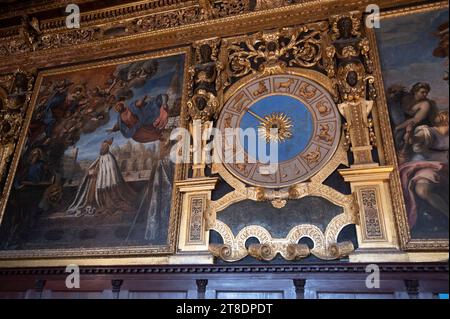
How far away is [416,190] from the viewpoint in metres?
4.66

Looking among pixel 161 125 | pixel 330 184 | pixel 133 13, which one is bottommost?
pixel 330 184

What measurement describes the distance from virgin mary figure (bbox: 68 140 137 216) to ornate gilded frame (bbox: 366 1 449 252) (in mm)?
3404

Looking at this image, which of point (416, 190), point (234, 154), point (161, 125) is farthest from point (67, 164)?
point (416, 190)

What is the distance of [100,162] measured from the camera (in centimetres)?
623

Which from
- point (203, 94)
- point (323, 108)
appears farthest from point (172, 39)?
point (323, 108)

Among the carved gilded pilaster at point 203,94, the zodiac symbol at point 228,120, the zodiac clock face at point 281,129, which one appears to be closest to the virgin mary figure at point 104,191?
the carved gilded pilaster at point 203,94

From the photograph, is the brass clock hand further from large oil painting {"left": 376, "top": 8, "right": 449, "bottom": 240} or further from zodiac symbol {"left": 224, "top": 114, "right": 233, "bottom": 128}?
large oil painting {"left": 376, "top": 8, "right": 449, "bottom": 240}

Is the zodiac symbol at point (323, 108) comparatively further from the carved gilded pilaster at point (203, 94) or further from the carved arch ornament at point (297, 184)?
the carved gilded pilaster at point (203, 94)

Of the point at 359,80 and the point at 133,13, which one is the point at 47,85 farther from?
the point at 359,80

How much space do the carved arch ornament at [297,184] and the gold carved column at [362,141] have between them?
49mm

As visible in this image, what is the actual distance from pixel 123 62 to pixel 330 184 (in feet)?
13.6

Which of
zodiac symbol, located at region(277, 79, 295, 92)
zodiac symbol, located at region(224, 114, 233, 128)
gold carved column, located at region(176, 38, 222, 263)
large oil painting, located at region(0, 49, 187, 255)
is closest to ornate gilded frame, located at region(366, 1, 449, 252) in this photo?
zodiac symbol, located at region(277, 79, 295, 92)

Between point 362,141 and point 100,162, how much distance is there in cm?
383

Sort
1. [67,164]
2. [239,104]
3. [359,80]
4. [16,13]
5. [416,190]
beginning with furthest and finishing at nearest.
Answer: [16,13]
[67,164]
[239,104]
[359,80]
[416,190]
